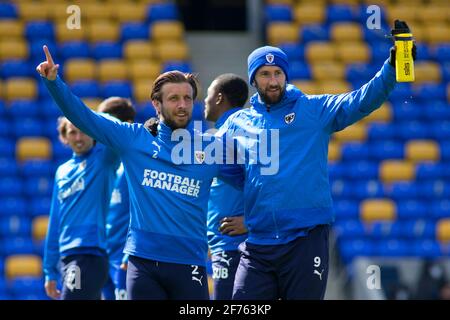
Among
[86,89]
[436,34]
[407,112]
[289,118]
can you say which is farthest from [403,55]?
[436,34]

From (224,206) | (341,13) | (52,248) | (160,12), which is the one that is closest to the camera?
(224,206)

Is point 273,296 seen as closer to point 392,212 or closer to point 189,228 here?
point 189,228

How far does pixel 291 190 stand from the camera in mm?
6309

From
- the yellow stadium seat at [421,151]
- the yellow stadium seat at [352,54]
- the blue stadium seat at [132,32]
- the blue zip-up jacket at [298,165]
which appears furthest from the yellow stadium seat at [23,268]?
the blue zip-up jacket at [298,165]

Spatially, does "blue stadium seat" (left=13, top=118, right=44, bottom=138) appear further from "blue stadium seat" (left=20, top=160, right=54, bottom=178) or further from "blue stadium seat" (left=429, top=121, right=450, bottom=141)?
"blue stadium seat" (left=429, top=121, right=450, bottom=141)

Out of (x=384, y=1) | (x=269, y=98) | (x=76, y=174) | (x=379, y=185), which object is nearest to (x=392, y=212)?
(x=379, y=185)

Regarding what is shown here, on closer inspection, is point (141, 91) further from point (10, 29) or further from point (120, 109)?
point (120, 109)

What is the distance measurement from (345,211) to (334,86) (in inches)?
88.1

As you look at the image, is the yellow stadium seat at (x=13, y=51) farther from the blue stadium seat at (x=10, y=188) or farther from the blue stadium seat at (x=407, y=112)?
the blue stadium seat at (x=407, y=112)

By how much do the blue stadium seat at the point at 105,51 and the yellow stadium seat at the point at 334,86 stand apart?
283cm

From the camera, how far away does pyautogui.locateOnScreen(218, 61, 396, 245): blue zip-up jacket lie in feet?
20.7

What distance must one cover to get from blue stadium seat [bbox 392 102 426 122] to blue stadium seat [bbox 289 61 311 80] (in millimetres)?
1288

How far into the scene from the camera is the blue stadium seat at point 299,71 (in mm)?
15414

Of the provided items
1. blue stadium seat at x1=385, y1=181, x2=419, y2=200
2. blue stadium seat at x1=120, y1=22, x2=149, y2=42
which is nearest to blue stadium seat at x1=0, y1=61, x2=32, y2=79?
blue stadium seat at x1=120, y1=22, x2=149, y2=42
